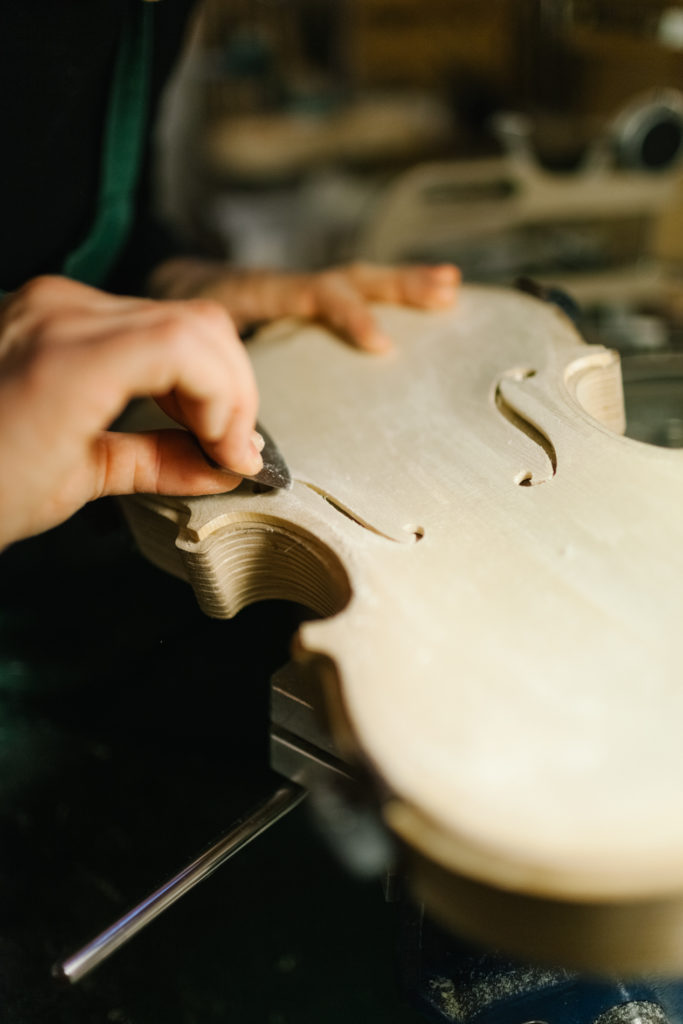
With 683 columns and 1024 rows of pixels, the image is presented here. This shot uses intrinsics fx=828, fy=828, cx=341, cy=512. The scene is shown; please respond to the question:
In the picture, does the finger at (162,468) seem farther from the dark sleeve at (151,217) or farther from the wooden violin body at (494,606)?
the dark sleeve at (151,217)

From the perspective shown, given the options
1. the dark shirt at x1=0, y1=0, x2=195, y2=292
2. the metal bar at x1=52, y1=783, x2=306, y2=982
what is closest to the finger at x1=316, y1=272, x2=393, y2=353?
the dark shirt at x1=0, y1=0, x2=195, y2=292

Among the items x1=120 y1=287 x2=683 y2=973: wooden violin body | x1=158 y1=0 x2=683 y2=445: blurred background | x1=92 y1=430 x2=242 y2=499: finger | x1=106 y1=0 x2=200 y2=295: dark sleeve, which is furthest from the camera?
x1=158 y1=0 x2=683 y2=445: blurred background

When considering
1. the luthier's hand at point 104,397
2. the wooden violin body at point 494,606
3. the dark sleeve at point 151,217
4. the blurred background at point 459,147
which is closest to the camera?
the wooden violin body at point 494,606

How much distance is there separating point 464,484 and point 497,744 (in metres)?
0.24

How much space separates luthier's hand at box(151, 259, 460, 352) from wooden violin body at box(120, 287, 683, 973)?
7 cm

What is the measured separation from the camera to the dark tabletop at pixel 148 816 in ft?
2.04

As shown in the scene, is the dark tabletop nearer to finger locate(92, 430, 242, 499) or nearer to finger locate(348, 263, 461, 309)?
finger locate(92, 430, 242, 499)

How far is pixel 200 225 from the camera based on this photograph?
2.38 m

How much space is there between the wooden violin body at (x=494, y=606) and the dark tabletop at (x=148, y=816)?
0.15 metres

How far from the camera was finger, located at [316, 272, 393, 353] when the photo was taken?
0.81 meters

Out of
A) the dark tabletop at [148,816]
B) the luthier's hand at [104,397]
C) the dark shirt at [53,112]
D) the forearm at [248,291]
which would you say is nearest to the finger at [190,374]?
the luthier's hand at [104,397]

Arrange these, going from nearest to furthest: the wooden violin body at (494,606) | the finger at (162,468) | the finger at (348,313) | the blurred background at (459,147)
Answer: the wooden violin body at (494,606) < the finger at (162,468) < the finger at (348,313) < the blurred background at (459,147)

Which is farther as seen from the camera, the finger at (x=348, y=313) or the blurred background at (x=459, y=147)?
the blurred background at (x=459, y=147)

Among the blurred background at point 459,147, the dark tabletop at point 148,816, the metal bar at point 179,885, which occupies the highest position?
the blurred background at point 459,147
